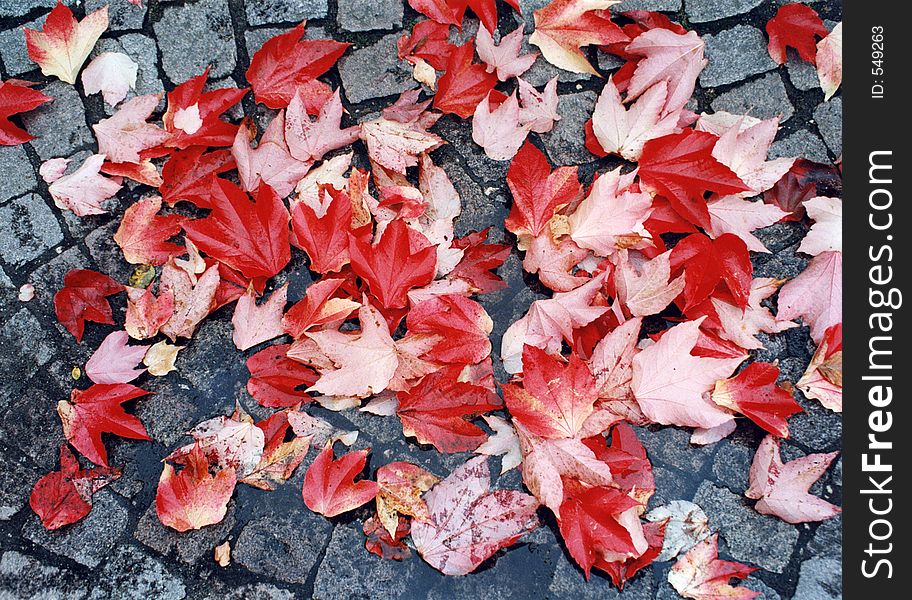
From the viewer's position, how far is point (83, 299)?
2.24 metres

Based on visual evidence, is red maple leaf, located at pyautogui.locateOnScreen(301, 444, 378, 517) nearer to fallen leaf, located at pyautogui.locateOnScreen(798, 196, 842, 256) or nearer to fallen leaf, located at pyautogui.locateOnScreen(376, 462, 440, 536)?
fallen leaf, located at pyautogui.locateOnScreen(376, 462, 440, 536)

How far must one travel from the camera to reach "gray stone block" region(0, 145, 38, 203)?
7.84ft

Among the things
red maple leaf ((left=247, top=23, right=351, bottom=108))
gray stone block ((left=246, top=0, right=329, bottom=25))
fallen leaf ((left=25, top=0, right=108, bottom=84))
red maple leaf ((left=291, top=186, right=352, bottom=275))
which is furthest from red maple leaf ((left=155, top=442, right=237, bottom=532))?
Answer: gray stone block ((left=246, top=0, right=329, bottom=25))

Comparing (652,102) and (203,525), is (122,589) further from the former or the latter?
(652,102)

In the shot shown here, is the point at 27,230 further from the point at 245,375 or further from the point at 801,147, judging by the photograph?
the point at 801,147

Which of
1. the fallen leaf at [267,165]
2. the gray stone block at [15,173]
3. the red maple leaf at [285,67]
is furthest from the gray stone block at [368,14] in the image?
the gray stone block at [15,173]

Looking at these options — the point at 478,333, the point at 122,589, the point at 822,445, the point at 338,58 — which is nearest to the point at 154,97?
the point at 338,58

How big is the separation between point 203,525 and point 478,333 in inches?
38.2

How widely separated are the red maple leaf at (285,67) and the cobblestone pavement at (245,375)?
8cm

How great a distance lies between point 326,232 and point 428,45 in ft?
2.78

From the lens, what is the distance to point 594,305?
218 cm

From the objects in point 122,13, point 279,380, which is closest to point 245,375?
point 279,380

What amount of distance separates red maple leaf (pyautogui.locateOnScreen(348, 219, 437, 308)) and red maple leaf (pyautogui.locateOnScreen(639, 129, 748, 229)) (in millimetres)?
774

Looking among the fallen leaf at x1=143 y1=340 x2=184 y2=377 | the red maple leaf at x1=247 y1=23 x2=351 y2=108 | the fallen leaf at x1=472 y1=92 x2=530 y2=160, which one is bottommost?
the fallen leaf at x1=143 y1=340 x2=184 y2=377
